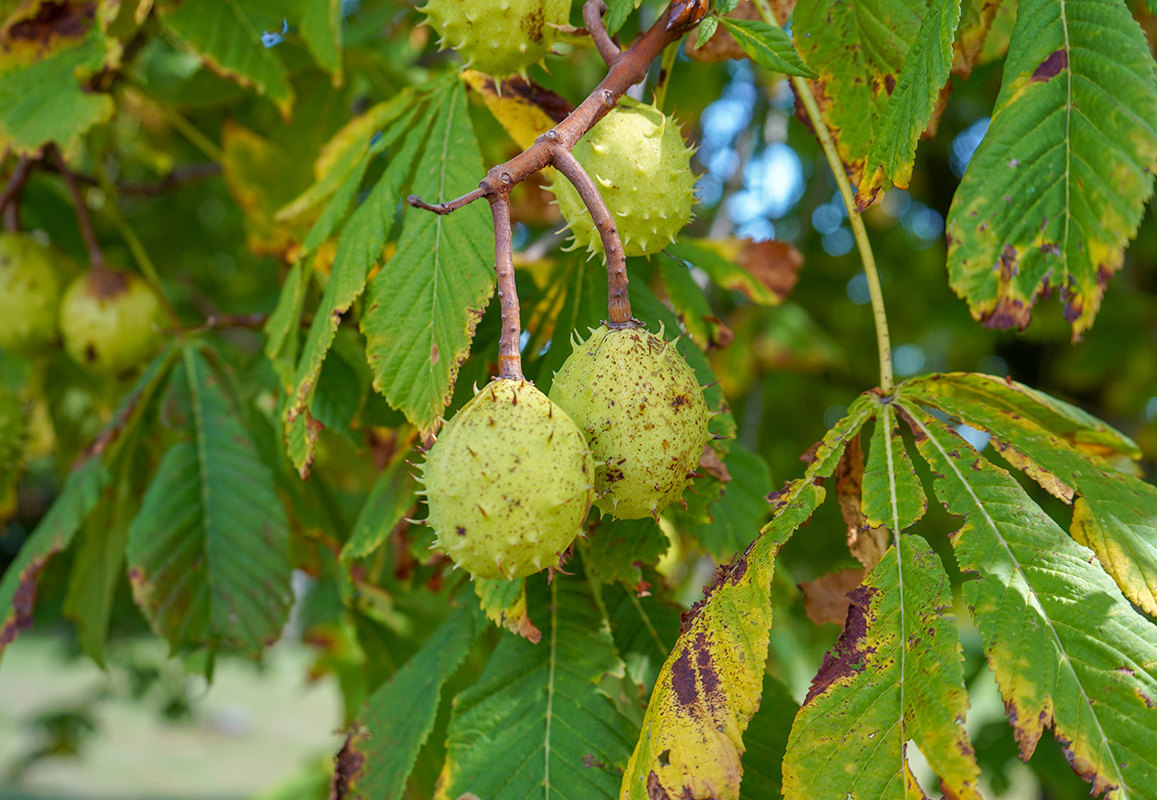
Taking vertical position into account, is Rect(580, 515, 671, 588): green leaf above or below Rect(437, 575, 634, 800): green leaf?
above

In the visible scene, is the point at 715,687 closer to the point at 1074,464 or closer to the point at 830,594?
the point at 830,594

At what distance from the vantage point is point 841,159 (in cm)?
118

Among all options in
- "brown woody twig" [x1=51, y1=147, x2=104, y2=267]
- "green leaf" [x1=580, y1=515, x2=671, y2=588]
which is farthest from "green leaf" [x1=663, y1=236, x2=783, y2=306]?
"brown woody twig" [x1=51, y1=147, x2=104, y2=267]

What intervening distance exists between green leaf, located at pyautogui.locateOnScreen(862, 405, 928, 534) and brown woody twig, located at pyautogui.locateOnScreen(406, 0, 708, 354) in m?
0.35

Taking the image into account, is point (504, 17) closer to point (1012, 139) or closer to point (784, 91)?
point (1012, 139)

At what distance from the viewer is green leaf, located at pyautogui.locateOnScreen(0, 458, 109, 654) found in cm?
162

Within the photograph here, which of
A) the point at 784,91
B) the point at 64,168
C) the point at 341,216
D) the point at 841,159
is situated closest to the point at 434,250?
the point at 341,216

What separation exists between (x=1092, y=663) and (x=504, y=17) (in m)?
0.98

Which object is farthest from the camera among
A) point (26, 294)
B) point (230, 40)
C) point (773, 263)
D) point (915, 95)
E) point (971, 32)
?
point (26, 294)

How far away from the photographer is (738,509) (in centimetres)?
148

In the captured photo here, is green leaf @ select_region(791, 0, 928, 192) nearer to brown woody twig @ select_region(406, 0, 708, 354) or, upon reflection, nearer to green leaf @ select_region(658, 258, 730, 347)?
brown woody twig @ select_region(406, 0, 708, 354)

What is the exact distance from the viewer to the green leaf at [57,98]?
5.61ft

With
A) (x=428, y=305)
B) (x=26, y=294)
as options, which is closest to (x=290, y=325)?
(x=428, y=305)

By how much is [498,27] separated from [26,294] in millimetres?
1477
